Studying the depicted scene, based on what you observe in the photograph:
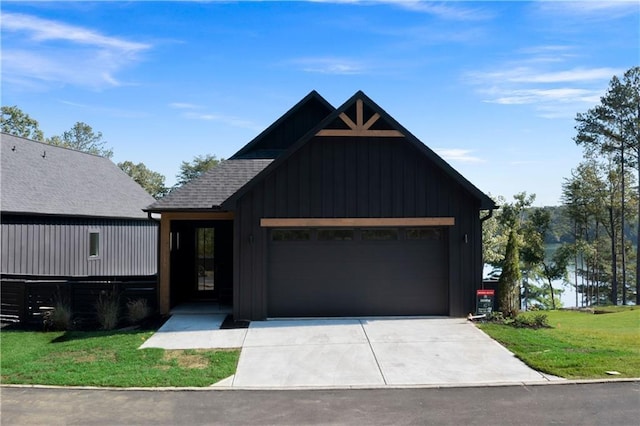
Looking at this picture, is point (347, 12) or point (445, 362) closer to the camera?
point (445, 362)

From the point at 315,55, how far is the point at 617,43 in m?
9.65

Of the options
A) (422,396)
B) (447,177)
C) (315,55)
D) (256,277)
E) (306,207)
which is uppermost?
(315,55)

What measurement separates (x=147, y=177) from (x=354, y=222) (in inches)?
1886

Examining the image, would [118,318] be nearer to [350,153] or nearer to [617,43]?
[350,153]

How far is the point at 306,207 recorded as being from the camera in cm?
1205

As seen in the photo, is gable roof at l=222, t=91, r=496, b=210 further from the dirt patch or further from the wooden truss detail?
the dirt patch

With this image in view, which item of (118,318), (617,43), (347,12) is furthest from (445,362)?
(617,43)

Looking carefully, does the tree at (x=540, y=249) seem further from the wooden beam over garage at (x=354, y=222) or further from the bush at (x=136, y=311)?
the bush at (x=136, y=311)

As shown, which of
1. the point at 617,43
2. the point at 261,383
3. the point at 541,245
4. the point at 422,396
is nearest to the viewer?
the point at 422,396

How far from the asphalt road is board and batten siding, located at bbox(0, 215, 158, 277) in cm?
1144

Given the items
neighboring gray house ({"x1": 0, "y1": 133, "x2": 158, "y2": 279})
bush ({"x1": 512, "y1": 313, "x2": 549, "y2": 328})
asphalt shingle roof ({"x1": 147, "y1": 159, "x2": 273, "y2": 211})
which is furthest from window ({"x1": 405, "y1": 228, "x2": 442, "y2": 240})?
neighboring gray house ({"x1": 0, "y1": 133, "x2": 158, "y2": 279})

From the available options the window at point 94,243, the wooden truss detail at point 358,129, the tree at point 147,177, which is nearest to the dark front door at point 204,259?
the wooden truss detail at point 358,129

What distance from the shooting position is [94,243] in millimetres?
20500

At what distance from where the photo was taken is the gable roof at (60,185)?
18031 mm
